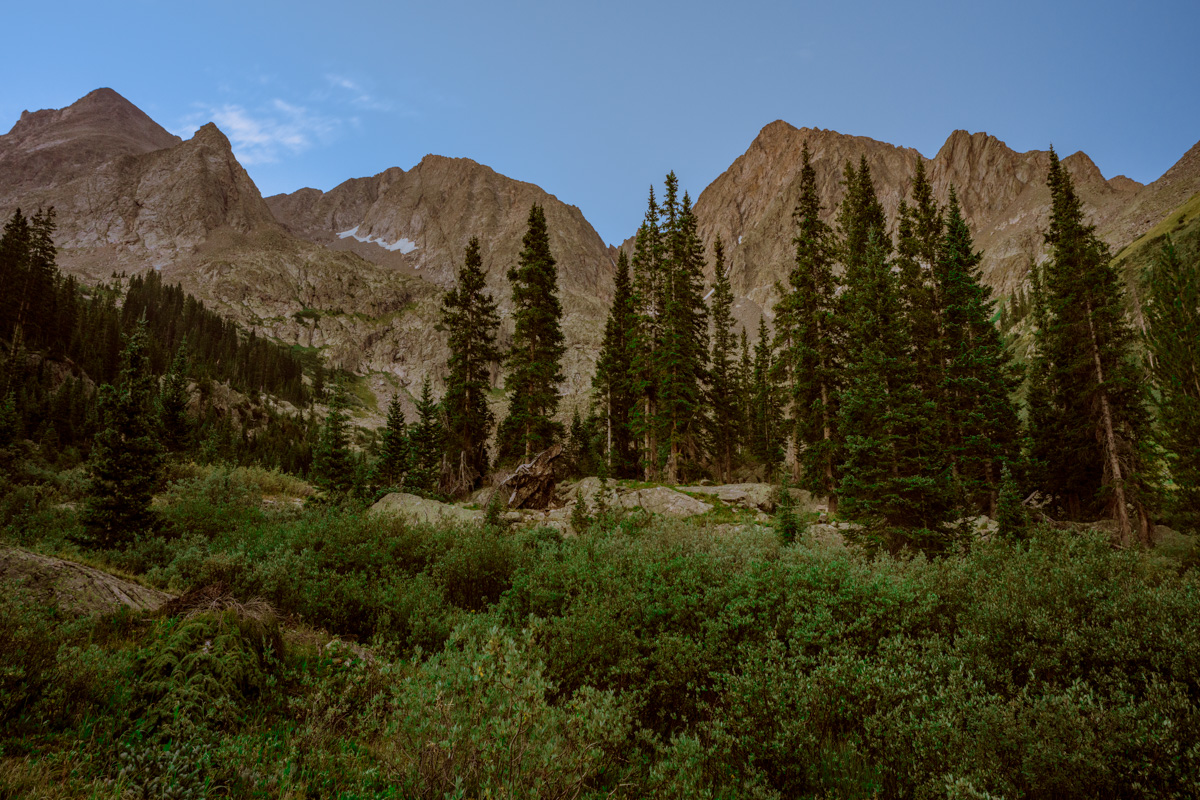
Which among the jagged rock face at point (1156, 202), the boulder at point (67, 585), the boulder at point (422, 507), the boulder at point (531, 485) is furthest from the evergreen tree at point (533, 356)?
the jagged rock face at point (1156, 202)

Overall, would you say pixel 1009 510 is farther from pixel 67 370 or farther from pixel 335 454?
pixel 67 370

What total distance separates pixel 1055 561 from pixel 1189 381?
2495 centimetres

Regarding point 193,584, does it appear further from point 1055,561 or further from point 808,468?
point 808,468

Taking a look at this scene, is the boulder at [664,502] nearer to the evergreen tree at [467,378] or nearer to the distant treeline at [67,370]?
the evergreen tree at [467,378]

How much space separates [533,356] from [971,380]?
23.3 meters

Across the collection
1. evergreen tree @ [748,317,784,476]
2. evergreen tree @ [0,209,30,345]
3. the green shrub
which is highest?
evergreen tree @ [0,209,30,345]

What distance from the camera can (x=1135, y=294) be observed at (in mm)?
78375

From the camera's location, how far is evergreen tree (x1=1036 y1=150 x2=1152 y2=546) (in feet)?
78.7

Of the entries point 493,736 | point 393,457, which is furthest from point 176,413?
point 493,736

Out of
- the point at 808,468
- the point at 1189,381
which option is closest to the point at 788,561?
the point at 808,468

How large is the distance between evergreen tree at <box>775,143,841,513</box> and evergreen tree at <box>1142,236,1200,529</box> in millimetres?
14550

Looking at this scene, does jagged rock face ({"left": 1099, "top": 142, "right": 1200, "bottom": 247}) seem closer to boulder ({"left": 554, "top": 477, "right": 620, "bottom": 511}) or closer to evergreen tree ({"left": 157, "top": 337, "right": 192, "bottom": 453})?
boulder ({"left": 554, "top": 477, "right": 620, "bottom": 511})

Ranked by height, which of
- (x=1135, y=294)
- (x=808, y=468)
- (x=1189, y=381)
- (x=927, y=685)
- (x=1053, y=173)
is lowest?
(x=927, y=685)

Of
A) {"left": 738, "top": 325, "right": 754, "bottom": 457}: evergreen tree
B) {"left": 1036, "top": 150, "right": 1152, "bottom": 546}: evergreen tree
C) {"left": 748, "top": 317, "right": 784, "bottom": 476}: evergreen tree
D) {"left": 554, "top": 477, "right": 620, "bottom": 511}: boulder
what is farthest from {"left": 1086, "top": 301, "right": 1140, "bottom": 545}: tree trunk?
{"left": 738, "top": 325, "right": 754, "bottom": 457}: evergreen tree
